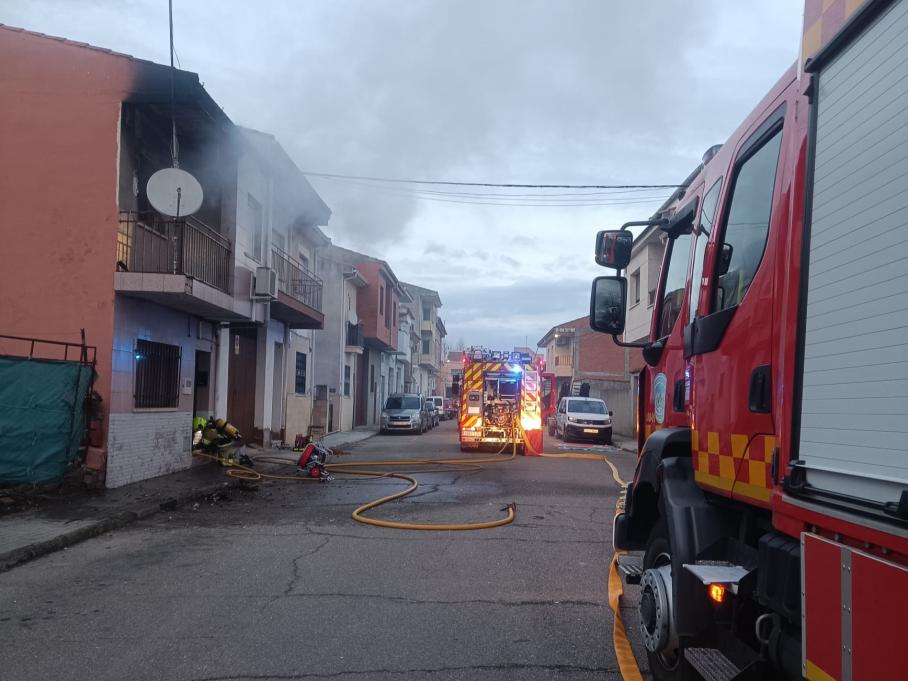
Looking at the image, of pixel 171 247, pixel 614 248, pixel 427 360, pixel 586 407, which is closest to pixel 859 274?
pixel 614 248

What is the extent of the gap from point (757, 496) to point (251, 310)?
13252 mm

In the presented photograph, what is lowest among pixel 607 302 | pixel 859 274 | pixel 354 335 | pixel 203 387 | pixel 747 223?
pixel 203 387

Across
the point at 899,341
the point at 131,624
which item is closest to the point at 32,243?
the point at 131,624

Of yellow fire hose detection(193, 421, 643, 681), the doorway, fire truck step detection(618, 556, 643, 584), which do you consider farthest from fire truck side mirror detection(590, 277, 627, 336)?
the doorway

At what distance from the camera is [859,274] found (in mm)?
2125

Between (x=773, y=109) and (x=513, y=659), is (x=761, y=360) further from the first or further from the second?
(x=513, y=659)

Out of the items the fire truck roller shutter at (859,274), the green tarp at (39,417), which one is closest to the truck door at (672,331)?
the fire truck roller shutter at (859,274)

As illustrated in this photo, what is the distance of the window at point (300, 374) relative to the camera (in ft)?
71.3

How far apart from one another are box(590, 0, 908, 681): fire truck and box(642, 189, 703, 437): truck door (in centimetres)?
3

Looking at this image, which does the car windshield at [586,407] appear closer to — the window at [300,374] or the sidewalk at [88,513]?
the window at [300,374]

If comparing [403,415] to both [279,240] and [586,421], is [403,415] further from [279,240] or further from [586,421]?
[279,240]

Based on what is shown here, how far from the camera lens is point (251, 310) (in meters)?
14.9

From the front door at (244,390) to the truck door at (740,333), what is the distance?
15.5 metres

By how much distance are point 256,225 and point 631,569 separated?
46.5ft
